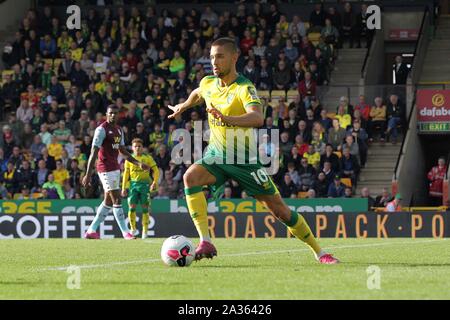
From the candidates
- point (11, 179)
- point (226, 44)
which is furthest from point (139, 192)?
point (226, 44)

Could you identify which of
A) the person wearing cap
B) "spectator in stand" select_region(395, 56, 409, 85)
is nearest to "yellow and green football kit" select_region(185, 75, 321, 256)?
the person wearing cap

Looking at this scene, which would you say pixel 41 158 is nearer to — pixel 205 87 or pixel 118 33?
pixel 118 33

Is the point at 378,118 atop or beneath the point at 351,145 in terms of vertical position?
atop

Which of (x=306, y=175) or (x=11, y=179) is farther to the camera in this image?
(x=11, y=179)

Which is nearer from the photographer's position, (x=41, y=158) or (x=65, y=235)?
(x=65, y=235)

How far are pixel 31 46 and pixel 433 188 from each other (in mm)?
13080

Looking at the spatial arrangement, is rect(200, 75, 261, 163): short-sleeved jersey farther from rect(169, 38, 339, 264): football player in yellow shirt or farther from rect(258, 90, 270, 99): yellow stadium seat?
rect(258, 90, 270, 99): yellow stadium seat

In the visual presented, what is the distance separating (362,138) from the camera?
93.4 feet

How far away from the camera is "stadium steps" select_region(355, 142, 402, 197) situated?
28547mm

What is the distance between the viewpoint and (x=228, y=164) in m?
12.2

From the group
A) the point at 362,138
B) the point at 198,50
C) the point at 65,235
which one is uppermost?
the point at 198,50

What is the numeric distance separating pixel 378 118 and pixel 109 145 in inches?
406

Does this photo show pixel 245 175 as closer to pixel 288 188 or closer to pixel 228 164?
pixel 228 164
